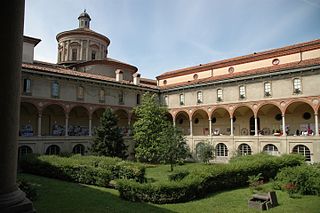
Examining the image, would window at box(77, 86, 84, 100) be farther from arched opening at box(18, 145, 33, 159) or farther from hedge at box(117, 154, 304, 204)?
hedge at box(117, 154, 304, 204)

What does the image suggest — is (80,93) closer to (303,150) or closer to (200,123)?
(200,123)

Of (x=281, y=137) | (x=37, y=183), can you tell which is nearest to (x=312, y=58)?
(x=281, y=137)

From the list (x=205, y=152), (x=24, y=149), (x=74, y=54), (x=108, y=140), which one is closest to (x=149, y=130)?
(x=108, y=140)

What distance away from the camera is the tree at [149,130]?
27672mm

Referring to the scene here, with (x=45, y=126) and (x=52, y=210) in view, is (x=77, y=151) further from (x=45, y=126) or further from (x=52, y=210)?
(x=52, y=210)

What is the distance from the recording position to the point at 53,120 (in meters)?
31.2

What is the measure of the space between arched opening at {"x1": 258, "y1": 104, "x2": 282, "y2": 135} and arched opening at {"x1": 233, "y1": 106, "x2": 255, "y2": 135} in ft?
4.92

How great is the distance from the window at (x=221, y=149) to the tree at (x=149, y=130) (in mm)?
8448

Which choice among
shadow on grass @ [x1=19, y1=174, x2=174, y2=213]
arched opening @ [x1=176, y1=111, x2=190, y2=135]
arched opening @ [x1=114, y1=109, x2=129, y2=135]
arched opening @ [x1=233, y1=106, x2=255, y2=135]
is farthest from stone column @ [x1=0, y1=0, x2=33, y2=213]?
arched opening @ [x1=176, y1=111, x2=190, y2=135]

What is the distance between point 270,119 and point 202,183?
2116 centimetres

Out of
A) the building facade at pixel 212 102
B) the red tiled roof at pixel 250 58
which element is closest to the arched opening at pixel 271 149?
the building facade at pixel 212 102

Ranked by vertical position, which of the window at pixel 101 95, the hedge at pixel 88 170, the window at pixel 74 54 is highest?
the window at pixel 74 54

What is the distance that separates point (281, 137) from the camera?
28078 millimetres

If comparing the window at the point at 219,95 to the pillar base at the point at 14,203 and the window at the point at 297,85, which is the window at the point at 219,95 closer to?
the window at the point at 297,85
